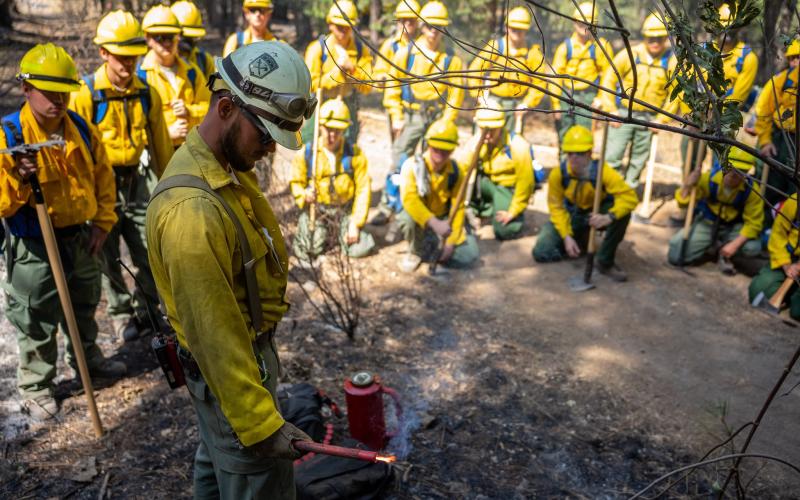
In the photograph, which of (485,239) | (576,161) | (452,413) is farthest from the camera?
(485,239)

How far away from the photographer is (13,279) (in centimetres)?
394

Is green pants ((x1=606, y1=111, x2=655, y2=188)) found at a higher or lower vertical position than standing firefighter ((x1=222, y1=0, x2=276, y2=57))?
lower

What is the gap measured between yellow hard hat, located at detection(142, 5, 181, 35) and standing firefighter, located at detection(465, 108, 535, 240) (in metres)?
3.42

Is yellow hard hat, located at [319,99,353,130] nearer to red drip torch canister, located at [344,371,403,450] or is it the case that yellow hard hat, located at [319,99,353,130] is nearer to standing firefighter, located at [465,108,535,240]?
standing firefighter, located at [465,108,535,240]

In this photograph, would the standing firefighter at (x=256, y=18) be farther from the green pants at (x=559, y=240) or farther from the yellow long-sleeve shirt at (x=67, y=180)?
the green pants at (x=559, y=240)

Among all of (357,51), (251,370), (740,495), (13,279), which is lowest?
(740,495)

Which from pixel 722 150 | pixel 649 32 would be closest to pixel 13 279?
pixel 722 150

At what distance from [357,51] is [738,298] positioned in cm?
488

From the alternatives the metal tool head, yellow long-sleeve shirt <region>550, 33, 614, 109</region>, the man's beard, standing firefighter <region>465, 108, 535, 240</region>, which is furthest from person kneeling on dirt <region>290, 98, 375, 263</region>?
the man's beard

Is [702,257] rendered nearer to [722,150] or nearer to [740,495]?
[740,495]

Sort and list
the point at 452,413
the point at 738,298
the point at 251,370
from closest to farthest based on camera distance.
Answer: the point at 251,370 < the point at 452,413 < the point at 738,298

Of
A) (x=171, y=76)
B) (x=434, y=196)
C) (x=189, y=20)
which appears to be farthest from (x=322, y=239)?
(x=189, y=20)

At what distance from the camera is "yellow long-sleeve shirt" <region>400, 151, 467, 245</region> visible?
646 cm

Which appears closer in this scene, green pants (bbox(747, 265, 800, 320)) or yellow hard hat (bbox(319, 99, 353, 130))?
green pants (bbox(747, 265, 800, 320))
